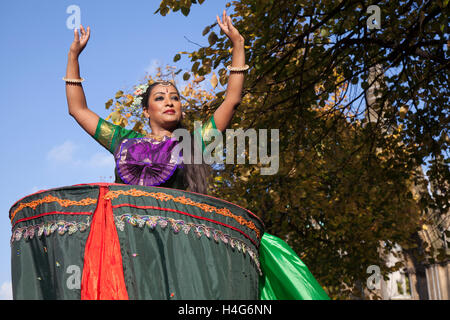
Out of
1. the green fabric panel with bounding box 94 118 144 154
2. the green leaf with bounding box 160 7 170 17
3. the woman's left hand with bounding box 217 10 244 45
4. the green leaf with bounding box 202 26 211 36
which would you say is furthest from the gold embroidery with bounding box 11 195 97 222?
the green leaf with bounding box 202 26 211 36

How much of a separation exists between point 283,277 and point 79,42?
216 centimetres

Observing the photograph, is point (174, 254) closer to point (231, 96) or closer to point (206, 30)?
point (231, 96)

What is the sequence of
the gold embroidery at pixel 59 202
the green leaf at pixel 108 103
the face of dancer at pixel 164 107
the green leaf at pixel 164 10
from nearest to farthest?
the gold embroidery at pixel 59 202 → the face of dancer at pixel 164 107 → the green leaf at pixel 164 10 → the green leaf at pixel 108 103

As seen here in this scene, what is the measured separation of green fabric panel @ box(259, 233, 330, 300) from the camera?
11.1 ft

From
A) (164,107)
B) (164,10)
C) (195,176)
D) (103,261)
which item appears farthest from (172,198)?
(164,10)

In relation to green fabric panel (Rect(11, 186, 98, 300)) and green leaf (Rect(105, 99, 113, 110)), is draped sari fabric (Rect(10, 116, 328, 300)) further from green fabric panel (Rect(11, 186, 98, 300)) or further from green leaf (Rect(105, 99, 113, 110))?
green leaf (Rect(105, 99, 113, 110))

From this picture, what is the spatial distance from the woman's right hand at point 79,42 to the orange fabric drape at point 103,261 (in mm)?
1334

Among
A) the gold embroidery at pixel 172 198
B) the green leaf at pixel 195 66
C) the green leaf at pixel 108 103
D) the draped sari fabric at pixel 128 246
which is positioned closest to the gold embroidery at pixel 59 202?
the draped sari fabric at pixel 128 246

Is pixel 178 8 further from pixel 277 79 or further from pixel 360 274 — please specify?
pixel 360 274

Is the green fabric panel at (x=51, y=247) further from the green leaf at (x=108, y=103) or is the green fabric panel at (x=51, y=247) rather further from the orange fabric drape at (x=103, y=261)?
the green leaf at (x=108, y=103)

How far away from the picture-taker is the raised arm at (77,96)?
12.3ft

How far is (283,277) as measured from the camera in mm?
3465
